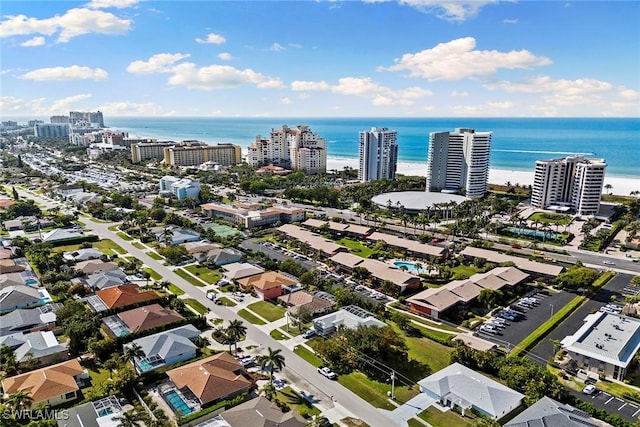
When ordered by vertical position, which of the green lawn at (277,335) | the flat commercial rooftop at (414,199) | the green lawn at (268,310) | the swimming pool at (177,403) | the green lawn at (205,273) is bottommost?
the swimming pool at (177,403)

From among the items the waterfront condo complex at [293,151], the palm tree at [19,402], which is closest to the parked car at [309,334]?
the palm tree at [19,402]

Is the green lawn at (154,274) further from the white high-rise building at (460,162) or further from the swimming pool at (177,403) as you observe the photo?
the white high-rise building at (460,162)

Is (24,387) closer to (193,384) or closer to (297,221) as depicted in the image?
(193,384)

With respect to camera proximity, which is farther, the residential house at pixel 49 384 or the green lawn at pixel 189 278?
the green lawn at pixel 189 278

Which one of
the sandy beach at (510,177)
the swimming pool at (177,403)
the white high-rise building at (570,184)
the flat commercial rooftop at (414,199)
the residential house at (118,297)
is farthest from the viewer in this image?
the sandy beach at (510,177)

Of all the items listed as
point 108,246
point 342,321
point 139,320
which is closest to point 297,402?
point 342,321

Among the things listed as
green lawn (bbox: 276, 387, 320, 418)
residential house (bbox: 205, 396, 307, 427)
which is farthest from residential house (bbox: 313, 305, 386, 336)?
residential house (bbox: 205, 396, 307, 427)
